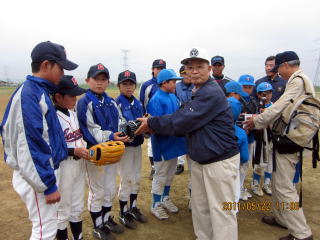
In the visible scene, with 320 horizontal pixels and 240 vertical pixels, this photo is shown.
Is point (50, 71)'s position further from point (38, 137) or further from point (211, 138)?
point (211, 138)

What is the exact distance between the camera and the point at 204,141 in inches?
110

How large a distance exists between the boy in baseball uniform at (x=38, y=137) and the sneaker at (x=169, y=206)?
7.99ft

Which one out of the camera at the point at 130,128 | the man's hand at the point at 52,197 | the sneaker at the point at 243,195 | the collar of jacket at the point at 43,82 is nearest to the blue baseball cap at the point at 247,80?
the sneaker at the point at 243,195

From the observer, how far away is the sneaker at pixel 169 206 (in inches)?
174

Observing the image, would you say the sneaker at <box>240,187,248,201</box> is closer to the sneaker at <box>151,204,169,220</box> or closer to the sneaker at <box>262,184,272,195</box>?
the sneaker at <box>262,184,272,195</box>

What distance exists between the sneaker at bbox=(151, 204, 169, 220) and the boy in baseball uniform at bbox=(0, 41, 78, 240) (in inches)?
82.4

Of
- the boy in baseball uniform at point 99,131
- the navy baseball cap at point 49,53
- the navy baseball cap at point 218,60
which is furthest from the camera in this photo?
the navy baseball cap at point 218,60

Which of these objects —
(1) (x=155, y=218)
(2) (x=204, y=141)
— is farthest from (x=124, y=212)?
(2) (x=204, y=141)

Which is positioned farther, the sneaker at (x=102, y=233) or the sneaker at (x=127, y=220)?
the sneaker at (x=127, y=220)

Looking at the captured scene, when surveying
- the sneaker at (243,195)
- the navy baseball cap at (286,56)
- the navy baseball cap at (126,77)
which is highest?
the navy baseball cap at (286,56)

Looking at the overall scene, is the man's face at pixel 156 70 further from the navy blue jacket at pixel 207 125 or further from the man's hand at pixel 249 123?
the navy blue jacket at pixel 207 125

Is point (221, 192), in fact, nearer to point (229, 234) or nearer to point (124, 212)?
point (229, 234)

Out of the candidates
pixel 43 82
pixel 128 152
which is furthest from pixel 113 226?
pixel 43 82

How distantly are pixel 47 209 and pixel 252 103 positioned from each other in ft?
12.8
